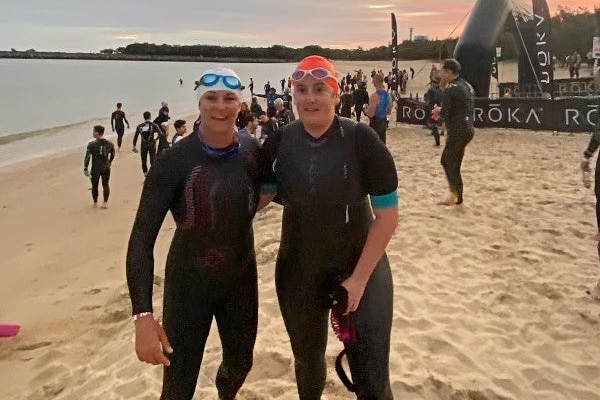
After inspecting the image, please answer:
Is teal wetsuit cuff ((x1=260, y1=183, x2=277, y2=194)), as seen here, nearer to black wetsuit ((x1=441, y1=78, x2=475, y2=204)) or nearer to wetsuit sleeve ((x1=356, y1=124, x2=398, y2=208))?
wetsuit sleeve ((x1=356, y1=124, x2=398, y2=208))

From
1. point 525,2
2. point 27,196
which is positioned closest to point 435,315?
point 27,196

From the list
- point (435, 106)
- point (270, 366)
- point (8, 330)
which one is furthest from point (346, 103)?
point (270, 366)

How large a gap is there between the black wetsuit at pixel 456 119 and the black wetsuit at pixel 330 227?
4773 millimetres

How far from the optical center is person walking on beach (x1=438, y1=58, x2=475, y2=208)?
22.1 ft

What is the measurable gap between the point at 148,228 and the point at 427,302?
113 inches

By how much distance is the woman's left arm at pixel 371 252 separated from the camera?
226 centimetres

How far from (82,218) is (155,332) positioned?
841 centimetres

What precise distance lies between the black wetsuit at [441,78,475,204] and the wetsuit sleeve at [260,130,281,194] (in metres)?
4.88

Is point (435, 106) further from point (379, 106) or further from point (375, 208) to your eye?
point (375, 208)

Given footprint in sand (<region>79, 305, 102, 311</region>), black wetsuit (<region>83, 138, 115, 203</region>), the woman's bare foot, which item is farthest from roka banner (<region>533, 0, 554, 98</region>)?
footprint in sand (<region>79, 305, 102, 311</region>)

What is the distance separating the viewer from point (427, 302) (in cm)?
442

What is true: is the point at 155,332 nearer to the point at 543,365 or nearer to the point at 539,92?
the point at 543,365

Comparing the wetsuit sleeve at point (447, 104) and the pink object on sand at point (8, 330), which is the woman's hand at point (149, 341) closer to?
the pink object on sand at point (8, 330)

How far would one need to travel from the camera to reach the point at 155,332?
7.10ft
